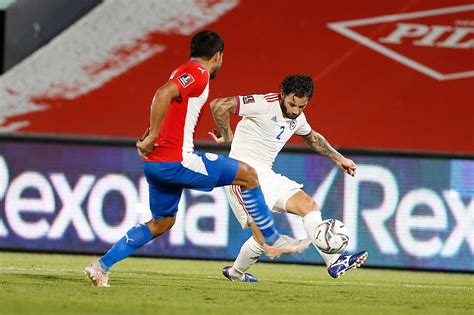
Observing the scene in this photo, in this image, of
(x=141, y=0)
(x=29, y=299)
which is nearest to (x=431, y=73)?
(x=141, y=0)

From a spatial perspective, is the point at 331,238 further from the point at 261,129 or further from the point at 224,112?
the point at 224,112

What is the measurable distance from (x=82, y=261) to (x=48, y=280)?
279 cm

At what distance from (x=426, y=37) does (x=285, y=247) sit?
6247mm

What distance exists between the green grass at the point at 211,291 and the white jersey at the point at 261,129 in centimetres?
104

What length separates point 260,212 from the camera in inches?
315

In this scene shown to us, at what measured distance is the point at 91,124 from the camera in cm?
1333

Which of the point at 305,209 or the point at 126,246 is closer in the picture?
the point at 126,246

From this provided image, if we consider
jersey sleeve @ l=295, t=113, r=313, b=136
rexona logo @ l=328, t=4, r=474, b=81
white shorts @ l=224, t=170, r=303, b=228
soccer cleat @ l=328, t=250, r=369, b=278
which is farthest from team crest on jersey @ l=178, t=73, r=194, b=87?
rexona logo @ l=328, t=4, r=474, b=81

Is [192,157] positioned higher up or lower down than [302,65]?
lower down

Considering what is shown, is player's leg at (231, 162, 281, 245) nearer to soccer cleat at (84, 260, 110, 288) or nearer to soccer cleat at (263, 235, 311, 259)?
soccer cleat at (263, 235, 311, 259)

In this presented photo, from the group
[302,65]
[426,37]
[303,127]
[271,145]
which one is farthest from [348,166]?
[426,37]

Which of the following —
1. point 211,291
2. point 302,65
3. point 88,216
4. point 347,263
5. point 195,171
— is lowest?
point 88,216

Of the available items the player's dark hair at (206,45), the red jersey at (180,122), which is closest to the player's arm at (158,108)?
the red jersey at (180,122)

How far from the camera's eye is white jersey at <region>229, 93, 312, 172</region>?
890 centimetres
